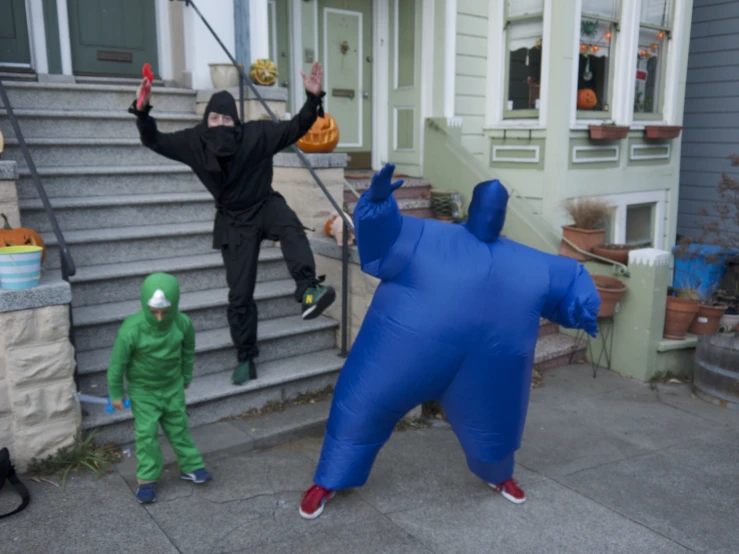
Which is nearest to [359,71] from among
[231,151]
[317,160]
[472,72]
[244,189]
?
[472,72]

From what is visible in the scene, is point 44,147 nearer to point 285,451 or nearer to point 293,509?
point 285,451

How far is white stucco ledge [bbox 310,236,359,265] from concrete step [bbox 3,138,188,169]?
1.51 meters

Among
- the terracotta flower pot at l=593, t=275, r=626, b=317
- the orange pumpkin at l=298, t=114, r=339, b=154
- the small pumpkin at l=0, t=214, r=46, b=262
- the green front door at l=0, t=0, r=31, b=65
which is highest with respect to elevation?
the green front door at l=0, t=0, r=31, b=65

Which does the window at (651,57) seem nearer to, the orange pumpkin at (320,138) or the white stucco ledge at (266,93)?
the orange pumpkin at (320,138)

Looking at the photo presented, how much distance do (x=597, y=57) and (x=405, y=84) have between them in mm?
2087

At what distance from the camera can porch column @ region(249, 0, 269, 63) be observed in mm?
6520

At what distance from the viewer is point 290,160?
18.4ft

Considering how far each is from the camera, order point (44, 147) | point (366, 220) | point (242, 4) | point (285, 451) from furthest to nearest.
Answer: point (242, 4) < point (44, 147) < point (285, 451) < point (366, 220)

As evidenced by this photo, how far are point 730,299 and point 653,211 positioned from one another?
6.84ft

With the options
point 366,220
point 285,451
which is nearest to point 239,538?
point 285,451

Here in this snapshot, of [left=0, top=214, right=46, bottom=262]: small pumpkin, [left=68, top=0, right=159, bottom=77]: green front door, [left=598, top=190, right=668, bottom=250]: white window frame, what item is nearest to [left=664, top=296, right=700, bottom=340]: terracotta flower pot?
[left=598, top=190, right=668, bottom=250]: white window frame

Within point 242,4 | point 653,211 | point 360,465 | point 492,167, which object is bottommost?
point 360,465

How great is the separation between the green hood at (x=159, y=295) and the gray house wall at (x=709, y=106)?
7864 mm

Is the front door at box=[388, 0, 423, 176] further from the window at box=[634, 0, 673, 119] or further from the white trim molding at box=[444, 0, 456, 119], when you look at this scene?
the window at box=[634, 0, 673, 119]
